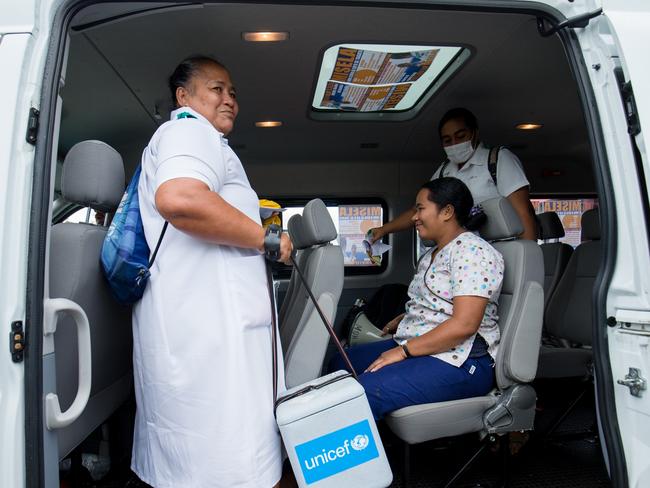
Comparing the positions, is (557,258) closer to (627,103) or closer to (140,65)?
(627,103)

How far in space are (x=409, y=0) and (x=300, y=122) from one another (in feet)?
6.92

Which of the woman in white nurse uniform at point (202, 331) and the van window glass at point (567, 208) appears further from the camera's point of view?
the van window glass at point (567, 208)

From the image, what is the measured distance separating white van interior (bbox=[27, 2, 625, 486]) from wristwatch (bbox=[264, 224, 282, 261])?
19.4 inches

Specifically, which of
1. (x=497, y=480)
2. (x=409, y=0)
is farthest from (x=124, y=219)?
(x=497, y=480)

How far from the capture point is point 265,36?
224cm

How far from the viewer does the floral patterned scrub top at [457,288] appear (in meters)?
2.05

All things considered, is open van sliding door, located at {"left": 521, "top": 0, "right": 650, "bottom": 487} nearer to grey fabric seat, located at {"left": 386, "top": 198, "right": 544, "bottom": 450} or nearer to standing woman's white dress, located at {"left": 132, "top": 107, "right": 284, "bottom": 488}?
grey fabric seat, located at {"left": 386, "top": 198, "right": 544, "bottom": 450}

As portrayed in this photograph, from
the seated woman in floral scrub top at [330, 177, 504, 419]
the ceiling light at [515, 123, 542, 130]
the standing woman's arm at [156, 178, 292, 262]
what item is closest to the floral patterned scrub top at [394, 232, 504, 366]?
the seated woman in floral scrub top at [330, 177, 504, 419]

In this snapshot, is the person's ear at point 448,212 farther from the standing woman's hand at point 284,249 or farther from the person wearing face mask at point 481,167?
the standing woman's hand at point 284,249

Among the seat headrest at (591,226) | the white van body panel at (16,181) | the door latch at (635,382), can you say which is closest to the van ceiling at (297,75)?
the white van body panel at (16,181)

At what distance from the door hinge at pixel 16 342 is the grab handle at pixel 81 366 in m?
0.06

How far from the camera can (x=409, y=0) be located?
1402mm

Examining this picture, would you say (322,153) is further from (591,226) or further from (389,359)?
(389,359)

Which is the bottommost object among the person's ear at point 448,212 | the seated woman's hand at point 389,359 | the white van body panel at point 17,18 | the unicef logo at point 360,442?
the unicef logo at point 360,442
